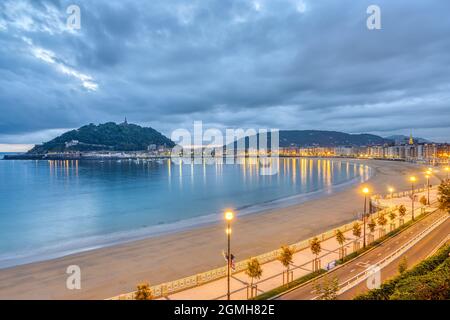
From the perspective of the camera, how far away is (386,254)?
71.9 feet

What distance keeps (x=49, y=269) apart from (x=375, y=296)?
25962 mm

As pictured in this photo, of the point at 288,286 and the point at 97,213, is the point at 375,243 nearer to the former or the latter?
the point at 288,286

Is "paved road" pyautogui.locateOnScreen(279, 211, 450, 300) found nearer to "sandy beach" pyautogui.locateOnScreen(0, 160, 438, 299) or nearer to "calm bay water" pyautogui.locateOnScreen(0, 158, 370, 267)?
"sandy beach" pyautogui.locateOnScreen(0, 160, 438, 299)

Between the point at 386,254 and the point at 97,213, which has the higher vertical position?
the point at 386,254

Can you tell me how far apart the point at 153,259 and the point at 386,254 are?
63.4ft

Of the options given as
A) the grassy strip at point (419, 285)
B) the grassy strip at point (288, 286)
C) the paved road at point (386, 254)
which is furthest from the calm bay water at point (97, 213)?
the grassy strip at point (419, 285)

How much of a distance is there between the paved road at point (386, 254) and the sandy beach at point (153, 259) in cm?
915

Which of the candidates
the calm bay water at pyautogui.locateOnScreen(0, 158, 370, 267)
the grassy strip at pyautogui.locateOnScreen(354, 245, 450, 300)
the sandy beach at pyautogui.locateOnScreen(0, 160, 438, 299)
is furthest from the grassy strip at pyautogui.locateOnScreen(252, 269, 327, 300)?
the calm bay water at pyautogui.locateOnScreen(0, 158, 370, 267)

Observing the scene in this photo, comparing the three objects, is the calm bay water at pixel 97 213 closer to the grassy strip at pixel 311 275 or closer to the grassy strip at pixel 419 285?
the grassy strip at pixel 311 275

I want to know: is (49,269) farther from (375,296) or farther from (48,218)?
(48,218)

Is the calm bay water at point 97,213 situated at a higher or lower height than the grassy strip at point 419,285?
lower

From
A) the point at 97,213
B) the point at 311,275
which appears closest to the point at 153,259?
the point at 311,275

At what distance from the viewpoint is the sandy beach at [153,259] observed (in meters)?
21.3
